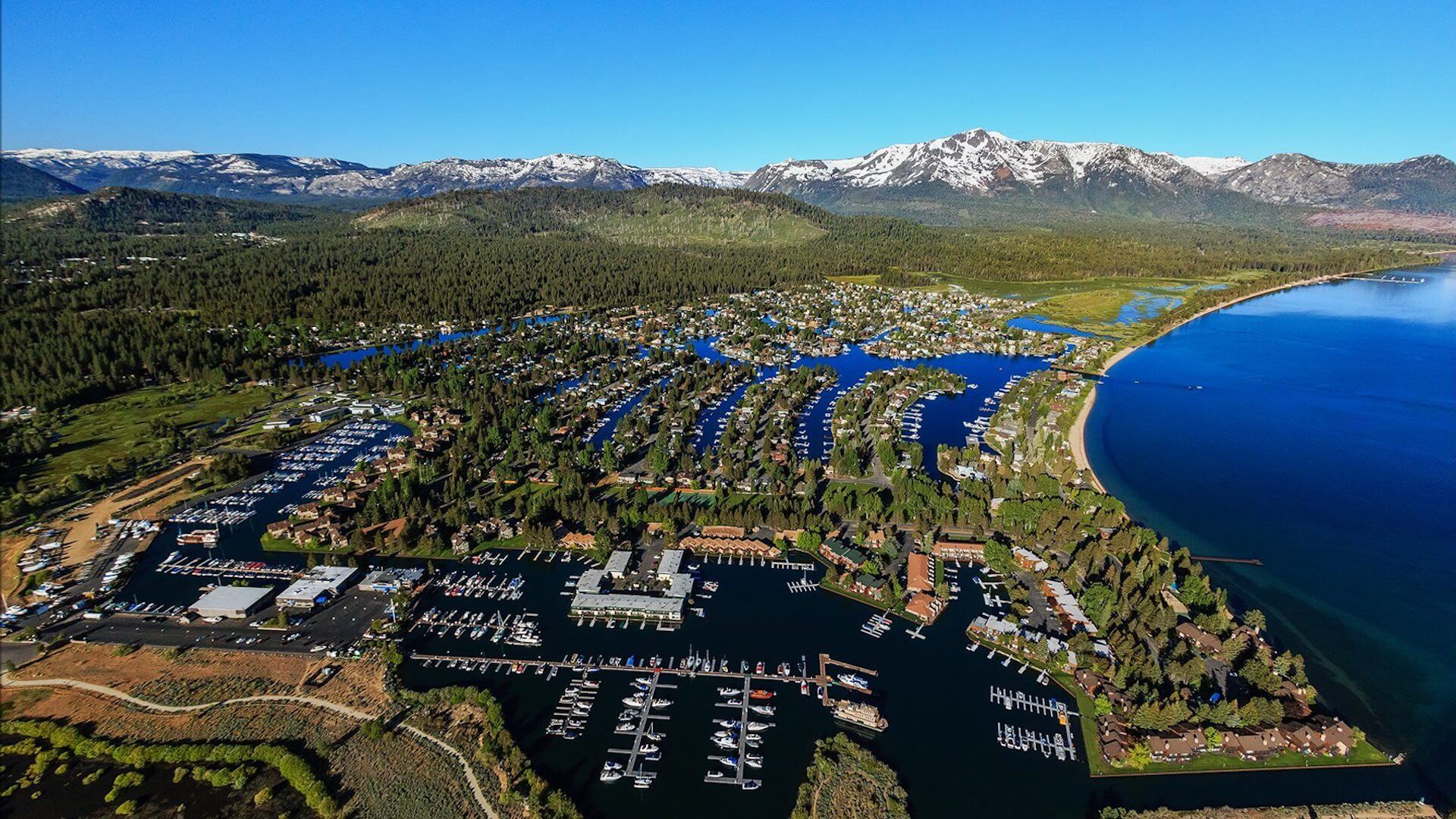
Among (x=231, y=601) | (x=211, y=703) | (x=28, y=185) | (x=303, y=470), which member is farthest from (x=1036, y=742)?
(x=28, y=185)

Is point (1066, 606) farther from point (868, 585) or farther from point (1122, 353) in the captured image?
point (1122, 353)

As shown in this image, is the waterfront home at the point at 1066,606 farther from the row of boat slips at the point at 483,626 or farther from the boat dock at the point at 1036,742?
the row of boat slips at the point at 483,626

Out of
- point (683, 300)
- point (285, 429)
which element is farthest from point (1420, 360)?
point (285, 429)

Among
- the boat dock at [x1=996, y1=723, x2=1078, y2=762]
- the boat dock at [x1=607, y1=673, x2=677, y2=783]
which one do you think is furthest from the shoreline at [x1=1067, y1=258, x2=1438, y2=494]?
the boat dock at [x1=607, y1=673, x2=677, y2=783]

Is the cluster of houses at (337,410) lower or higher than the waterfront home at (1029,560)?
higher

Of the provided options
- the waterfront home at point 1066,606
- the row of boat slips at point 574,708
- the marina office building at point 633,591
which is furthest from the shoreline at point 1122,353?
the row of boat slips at point 574,708

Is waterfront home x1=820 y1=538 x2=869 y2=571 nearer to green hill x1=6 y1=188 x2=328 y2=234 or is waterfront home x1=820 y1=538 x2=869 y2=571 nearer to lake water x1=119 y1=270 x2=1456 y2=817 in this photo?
Result: lake water x1=119 y1=270 x2=1456 y2=817
